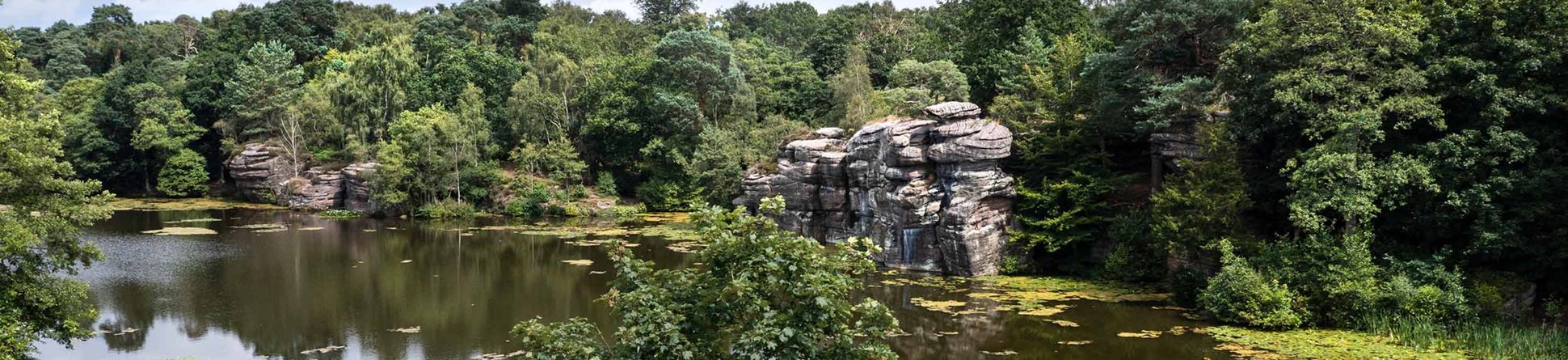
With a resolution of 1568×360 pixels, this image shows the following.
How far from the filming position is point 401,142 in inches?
1901

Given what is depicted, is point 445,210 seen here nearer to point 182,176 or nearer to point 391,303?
point 182,176

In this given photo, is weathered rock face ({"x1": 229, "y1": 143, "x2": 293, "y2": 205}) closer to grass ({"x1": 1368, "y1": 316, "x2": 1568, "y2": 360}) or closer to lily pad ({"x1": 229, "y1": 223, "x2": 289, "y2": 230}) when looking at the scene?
lily pad ({"x1": 229, "y1": 223, "x2": 289, "y2": 230})

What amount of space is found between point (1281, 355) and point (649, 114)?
34.5 meters

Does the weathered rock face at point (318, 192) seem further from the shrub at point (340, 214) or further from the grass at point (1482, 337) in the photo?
the grass at point (1482, 337)

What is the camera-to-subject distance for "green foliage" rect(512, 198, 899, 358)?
32.9 ft

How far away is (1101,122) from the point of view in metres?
29.2

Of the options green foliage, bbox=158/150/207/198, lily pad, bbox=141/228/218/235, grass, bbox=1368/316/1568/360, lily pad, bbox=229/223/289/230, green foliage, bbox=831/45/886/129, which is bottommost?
grass, bbox=1368/316/1568/360

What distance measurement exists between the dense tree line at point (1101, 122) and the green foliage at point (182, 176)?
0.11 metres

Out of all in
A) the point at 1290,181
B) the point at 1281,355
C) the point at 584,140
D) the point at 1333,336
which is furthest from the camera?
the point at 584,140

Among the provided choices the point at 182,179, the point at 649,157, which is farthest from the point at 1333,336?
the point at 182,179

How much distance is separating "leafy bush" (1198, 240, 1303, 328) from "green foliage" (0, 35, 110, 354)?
20981 mm

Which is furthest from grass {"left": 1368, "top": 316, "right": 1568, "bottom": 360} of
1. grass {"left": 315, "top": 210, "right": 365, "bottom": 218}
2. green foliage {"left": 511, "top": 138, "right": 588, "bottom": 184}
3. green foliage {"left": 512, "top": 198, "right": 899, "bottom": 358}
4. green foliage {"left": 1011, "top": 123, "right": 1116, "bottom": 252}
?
grass {"left": 315, "top": 210, "right": 365, "bottom": 218}

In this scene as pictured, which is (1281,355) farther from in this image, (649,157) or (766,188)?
(649,157)

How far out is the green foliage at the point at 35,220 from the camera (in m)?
16.0
